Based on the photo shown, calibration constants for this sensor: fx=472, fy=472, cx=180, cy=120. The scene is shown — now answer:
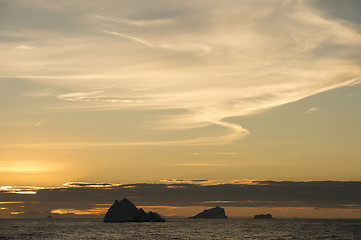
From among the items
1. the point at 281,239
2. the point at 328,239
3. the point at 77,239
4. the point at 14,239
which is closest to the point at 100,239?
the point at 77,239

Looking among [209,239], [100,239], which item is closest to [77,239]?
[100,239]

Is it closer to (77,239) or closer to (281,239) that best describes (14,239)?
(77,239)

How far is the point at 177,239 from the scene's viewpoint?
140500mm

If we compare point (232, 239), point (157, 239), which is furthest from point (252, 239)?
point (157, 239)

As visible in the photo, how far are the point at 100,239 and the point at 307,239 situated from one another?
62481 mm

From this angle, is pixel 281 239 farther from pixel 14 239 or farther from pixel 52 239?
pixel 14 239

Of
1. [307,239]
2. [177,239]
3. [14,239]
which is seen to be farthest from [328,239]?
[14,239]

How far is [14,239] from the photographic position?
462ft

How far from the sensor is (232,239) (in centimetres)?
14325

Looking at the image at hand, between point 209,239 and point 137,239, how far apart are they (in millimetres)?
21603

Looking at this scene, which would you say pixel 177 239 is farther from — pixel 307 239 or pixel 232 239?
pixel 307 239

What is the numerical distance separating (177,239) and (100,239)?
22.9m

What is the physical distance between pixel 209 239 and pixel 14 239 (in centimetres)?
5826

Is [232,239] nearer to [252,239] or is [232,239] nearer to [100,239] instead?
[252,239]
